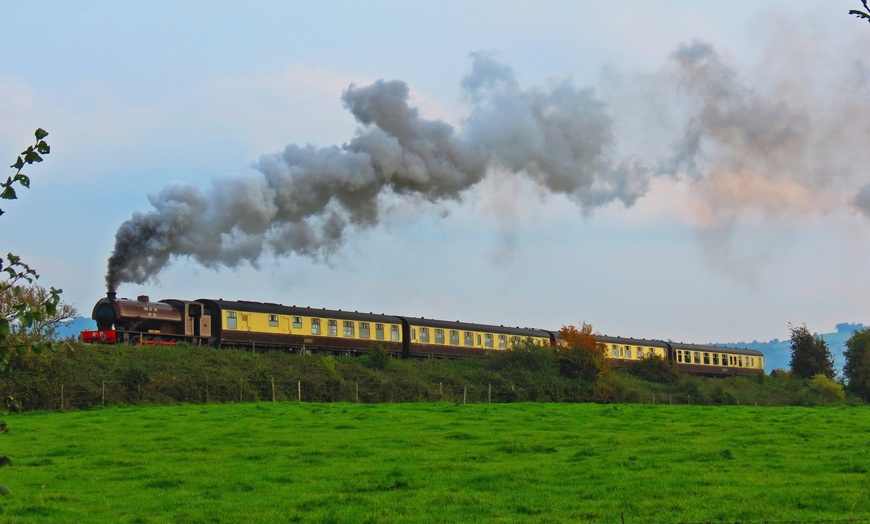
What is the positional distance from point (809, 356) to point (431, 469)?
76224 mm

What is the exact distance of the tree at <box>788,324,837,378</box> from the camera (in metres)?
85.9

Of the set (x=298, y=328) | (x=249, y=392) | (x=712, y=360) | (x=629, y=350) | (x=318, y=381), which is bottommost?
(x=249, y=392)

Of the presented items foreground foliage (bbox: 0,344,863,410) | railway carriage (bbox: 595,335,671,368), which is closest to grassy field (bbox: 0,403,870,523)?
foreground foliage (bbox: 0,344,863,410)

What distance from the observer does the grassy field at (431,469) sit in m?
14.9

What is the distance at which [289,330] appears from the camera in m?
53.2

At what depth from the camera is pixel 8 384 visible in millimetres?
36750

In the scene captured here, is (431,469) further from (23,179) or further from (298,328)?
(298,328)

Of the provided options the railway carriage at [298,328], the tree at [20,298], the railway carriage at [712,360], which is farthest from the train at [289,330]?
the tree at [20,298]

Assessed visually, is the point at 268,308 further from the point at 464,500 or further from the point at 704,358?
the point at 704,358

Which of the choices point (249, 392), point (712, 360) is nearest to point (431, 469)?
point (249, 392)

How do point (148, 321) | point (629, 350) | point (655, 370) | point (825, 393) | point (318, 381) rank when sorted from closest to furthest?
point (318, 381), point (148, 321), point (825, 393), point (655, 370), point (629, 350)

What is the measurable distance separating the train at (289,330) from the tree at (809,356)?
76.4 ft

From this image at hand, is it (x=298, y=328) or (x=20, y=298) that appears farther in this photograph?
(x=298, y=328)

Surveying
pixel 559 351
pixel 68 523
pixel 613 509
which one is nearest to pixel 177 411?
pixel 68 523
